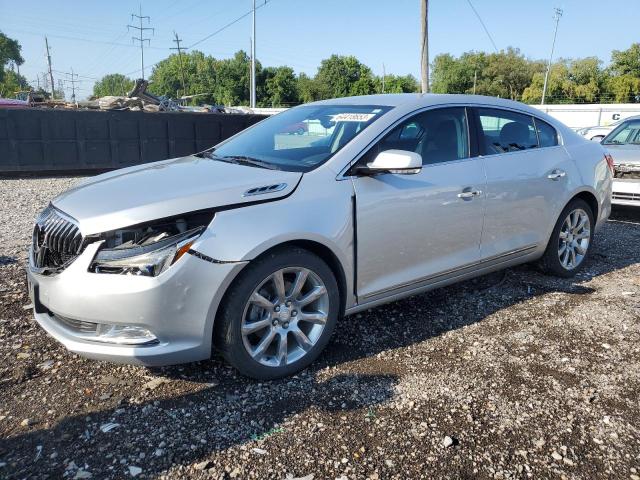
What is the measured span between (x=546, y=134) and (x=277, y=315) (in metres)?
3.22

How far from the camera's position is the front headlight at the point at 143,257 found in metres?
2.75

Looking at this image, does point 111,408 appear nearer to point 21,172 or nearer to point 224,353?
point 224,353

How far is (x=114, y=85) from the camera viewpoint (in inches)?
5433

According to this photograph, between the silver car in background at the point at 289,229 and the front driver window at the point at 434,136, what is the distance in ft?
0.04

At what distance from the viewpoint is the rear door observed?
4.26 metres

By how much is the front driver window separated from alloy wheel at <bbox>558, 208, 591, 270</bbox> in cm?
163

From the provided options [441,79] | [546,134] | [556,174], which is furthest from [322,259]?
[441,79]

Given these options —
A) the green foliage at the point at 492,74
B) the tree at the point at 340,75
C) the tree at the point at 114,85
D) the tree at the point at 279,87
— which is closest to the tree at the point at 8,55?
the tree at the point at 114,85

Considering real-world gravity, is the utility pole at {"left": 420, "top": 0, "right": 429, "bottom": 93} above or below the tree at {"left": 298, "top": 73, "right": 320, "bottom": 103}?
below

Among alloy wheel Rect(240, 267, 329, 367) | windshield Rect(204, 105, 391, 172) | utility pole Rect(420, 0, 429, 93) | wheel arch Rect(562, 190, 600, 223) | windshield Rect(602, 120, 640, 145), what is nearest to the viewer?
alloy wheel Rect(240, 267, 329, 367)

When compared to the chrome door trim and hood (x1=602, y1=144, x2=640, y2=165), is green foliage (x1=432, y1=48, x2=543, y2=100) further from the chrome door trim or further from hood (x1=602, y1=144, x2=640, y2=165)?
the chrome door trim

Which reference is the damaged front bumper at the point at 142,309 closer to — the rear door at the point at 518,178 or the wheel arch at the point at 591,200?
the rear door at the point at 518,178

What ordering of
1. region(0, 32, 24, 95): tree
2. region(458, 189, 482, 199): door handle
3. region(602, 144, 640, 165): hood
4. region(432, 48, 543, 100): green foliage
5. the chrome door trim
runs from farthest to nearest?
region(0, 32, 24, 95): tree, region(432, 48, 543, 100): green foliage, region(602, 144, 640, 165): hood, region(458, 189, 482, 199): door handle, the chrome door trim

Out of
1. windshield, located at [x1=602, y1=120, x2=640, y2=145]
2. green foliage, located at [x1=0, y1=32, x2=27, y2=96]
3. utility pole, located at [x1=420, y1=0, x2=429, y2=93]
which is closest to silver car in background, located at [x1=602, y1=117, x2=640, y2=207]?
windshield, located at [x1=602, y1=120, x2=640, y2=145]
